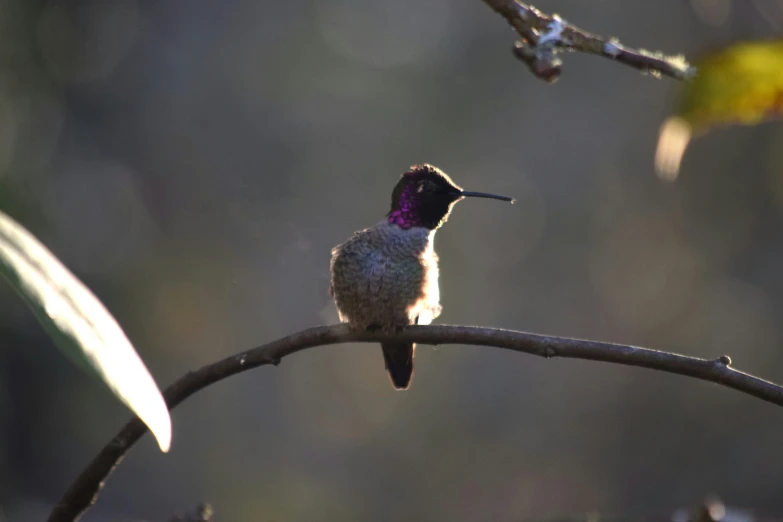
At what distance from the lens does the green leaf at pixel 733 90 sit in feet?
2.58

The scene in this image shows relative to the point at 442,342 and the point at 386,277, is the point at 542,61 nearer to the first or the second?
the point at 442,342

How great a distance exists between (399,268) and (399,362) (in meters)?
0.34

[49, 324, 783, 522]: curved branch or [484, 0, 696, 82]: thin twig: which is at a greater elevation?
[484, 0, 696, 82]: thin twig

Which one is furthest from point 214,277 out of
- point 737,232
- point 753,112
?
point 753,112

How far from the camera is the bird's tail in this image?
3.21 m

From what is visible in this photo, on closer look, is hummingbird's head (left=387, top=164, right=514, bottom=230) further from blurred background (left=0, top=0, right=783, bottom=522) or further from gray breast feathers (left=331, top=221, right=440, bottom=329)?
blurred background (left=0, top=0, right=783, bottom=522)

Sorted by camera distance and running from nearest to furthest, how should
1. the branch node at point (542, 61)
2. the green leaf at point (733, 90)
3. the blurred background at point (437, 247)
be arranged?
1. the green leaf at point (733, 90)
2. the branch node at point (542, 61)
3. the blurred background at point (437, 247)

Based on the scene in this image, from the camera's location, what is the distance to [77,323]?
0.67 meters

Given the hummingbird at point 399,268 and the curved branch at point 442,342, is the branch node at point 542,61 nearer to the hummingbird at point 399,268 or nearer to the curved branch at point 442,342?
the curved branch at point 442,342

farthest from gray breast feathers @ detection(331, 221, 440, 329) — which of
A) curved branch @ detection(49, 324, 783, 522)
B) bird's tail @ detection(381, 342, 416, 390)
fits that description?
curved branch @ detection(49, 324, 783, 522)

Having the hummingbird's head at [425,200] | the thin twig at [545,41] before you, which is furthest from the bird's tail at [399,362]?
the thin twig at [545,41]

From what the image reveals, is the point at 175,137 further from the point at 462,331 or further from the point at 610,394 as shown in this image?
the point at 462,331

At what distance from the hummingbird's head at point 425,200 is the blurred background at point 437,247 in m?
9.08

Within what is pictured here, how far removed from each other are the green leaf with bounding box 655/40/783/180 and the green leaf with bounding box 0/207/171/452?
1.64ft
